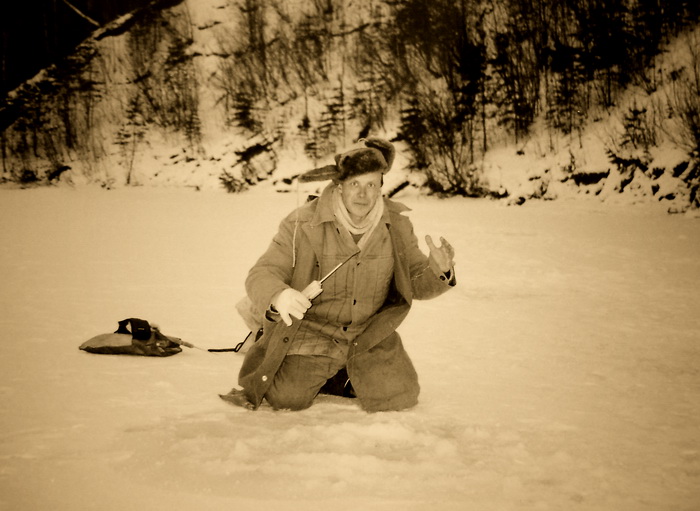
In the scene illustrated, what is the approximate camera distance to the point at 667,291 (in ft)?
18.4

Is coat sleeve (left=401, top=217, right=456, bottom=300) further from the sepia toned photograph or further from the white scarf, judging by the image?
the white scarf

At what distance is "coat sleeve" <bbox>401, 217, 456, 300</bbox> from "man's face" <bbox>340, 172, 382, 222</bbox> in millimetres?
276

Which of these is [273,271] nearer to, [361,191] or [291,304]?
[291,304]

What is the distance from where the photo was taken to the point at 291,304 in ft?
7.86

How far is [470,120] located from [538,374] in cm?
1376

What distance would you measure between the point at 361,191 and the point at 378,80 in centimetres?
1832

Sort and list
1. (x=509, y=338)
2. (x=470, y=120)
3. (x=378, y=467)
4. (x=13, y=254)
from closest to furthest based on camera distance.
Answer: (x=378, y=467) < (x=509, y=338) < (x=13, y=254) < (x=470, y=120)

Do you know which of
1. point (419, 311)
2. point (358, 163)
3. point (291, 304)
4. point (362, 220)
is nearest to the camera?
point (291, 304)

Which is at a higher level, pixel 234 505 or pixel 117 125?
pixel 117 125

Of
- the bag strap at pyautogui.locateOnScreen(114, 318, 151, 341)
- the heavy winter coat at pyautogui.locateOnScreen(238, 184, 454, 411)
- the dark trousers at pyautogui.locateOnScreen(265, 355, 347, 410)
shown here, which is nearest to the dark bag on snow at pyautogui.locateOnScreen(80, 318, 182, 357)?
the bag strap at pyautogui.locateOnScreen(114, 318, 151, 341)

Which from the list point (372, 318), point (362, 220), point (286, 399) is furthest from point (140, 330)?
point (362, 220)

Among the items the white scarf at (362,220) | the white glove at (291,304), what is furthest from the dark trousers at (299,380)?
the white scarf at (362,220)

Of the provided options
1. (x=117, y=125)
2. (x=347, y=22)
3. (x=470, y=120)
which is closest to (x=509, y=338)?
(x=470, y=120)

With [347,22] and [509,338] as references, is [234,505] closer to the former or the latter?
[509,338]
